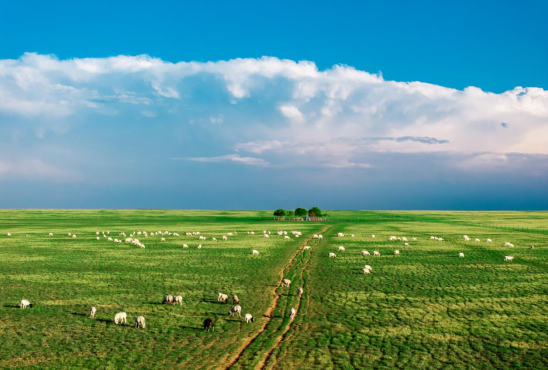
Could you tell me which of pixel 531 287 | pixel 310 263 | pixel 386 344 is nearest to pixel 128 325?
pixel 386 344

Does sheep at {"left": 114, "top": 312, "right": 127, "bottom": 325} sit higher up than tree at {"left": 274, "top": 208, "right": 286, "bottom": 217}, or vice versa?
tree at {"left": 274, "top": 208, "right": 286, "bottom": 217}

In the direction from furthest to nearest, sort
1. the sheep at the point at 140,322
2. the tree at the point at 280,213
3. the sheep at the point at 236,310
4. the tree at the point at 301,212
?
the tree at the point at 301,212
the tree at the point at 280,213
the sheep at the point at 236,310
the sheep at the point at 140,322

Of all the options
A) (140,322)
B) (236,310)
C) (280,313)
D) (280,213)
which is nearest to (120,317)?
(140,322)

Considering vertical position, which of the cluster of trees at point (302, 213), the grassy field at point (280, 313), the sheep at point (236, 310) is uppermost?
the cluster of trees at point (302, 213)

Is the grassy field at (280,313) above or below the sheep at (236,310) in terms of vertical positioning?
below

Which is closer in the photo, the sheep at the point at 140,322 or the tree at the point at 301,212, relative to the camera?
the sheep at the point at 140,322

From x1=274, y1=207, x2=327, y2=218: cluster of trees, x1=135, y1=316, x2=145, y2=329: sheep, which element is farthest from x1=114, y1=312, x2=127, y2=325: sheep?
x1=274, y1=207, x2=327, y2=218: cluster of trees

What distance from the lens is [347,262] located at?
35.2 metres

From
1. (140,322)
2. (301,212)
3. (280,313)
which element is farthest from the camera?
(301,212)

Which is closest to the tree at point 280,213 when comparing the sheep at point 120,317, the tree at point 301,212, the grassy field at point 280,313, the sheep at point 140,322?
the tree at point 301,212

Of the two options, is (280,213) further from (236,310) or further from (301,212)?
(236,310)

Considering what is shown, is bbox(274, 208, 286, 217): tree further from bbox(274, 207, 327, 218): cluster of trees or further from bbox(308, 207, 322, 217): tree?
bbox(308, 207, 322, 217): tree

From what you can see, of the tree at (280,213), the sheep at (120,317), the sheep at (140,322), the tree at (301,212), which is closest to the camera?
the sheep at (140,322)

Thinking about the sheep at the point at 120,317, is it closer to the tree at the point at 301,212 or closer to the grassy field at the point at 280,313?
the grassy field at the point at 280,313
